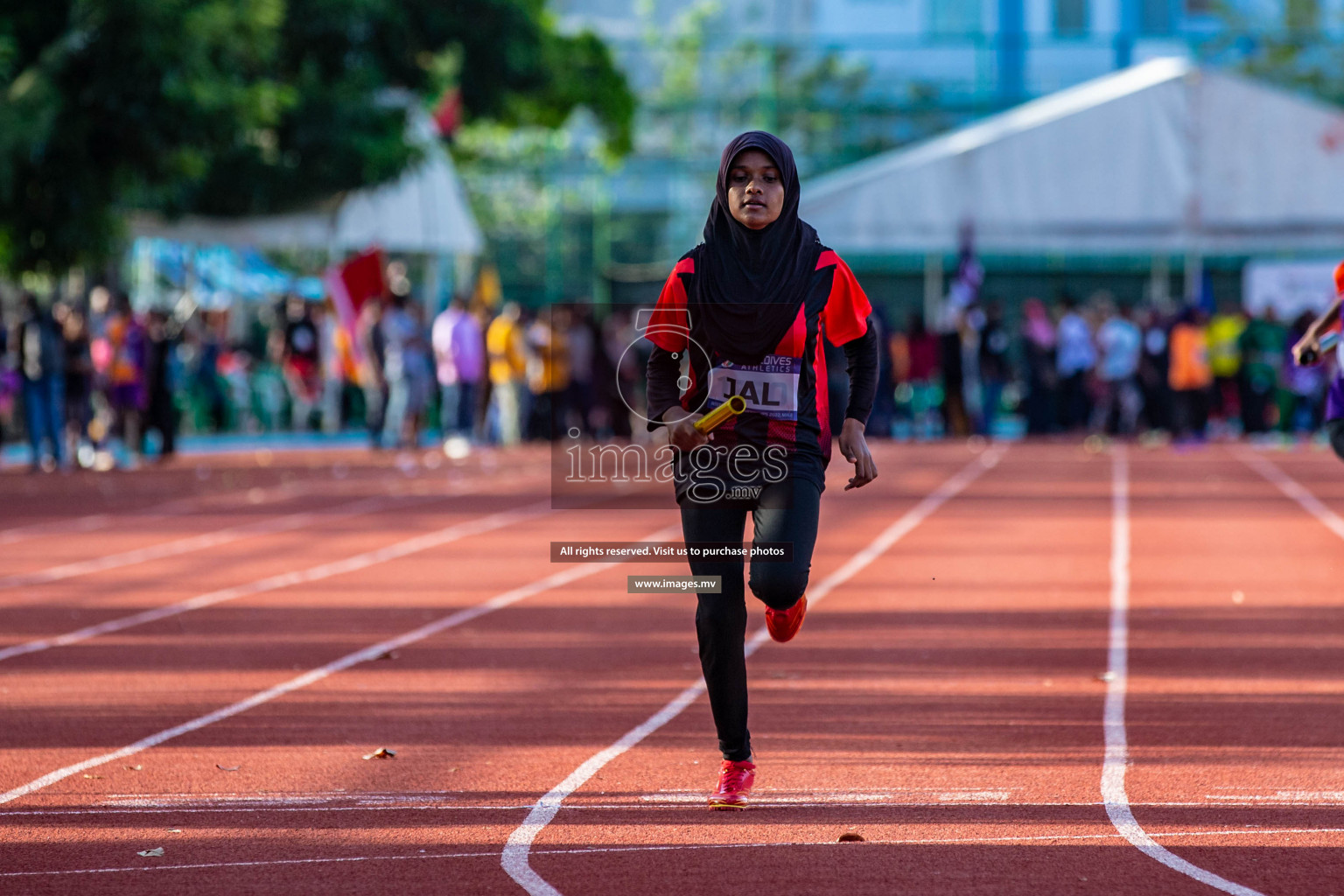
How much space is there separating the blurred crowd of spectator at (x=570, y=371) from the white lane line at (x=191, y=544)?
19.9 feet

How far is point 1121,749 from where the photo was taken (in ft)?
23.2

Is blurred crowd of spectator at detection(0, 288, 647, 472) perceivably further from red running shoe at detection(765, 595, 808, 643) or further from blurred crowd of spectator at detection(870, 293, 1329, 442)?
red running shoe at detection(765, 595, 808, 643)

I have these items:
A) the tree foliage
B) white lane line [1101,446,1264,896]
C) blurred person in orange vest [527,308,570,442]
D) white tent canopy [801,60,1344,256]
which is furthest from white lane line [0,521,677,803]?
blurred person in orange vest [527,308,570,442]

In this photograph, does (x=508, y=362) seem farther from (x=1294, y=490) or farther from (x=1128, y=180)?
(x=1294, y=490)

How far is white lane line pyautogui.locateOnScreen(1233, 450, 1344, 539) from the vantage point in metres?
16.4

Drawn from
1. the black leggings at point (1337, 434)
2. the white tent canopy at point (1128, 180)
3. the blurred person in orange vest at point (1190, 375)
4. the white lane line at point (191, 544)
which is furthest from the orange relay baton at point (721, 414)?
the blurred person in orange vest at point (1190, 375)

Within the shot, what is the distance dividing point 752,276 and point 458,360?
20.4 metres

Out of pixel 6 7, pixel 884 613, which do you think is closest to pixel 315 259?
pixel 6 7

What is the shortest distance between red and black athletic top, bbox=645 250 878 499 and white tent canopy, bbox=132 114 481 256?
21.5m

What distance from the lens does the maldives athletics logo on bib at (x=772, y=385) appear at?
5.87m

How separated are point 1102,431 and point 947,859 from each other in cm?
2390

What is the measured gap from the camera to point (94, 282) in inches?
1125

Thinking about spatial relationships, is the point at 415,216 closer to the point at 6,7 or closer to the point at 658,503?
the point at 6,7

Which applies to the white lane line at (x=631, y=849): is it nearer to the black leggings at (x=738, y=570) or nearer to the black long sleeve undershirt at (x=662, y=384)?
the black leggings at (x=738, y=570)
